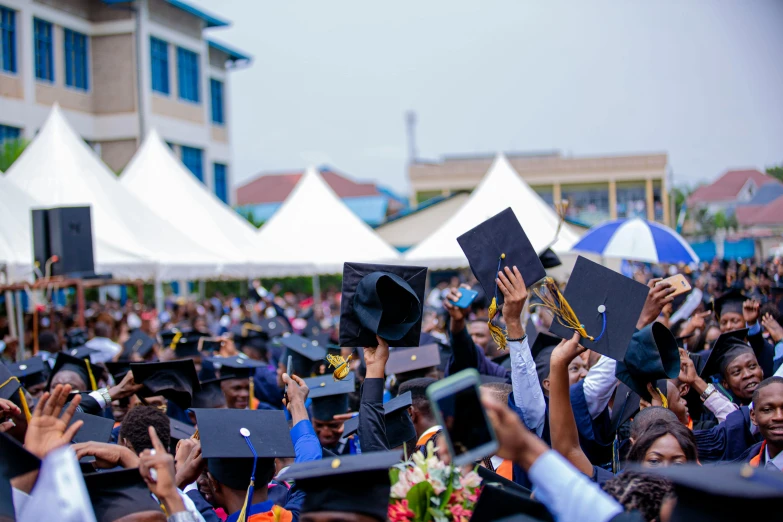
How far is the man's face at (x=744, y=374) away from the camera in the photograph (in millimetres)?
5074

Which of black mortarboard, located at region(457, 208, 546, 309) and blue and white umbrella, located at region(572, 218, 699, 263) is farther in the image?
blue and white umbrella, located at region(572, 218, 699, 263)

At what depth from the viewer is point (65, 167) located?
43.2 ft

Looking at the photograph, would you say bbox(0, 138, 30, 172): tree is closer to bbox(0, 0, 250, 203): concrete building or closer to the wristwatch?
bbox(0, 0, 250, 203): concrete building

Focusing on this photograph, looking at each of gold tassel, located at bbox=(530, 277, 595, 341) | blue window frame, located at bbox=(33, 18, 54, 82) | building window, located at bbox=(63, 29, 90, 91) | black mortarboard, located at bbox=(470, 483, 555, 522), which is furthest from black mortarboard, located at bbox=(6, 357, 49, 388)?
building window, located at bbox=(63, 29, 90, 91)

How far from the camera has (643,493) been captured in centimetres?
262

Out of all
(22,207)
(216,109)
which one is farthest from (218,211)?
(216,109)

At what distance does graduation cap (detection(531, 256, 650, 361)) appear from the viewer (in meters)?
3.42

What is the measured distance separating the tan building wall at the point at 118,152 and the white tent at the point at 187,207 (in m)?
14.2

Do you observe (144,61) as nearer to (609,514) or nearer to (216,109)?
(216,109)

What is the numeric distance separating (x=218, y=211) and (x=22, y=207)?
20.6 ft

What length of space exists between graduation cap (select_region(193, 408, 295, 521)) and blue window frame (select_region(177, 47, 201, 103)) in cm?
3163

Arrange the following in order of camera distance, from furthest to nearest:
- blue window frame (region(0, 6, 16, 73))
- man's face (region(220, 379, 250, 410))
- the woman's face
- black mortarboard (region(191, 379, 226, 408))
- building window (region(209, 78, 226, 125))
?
1. building window (region(209, 78, 226, 125))
2. blue window frame (region(0, 6, 16, 73))
3. man's face (region(220, 379, 250, 410))
4. black mortarboard (region(191, 379, 226, 408))
5. the woman's face

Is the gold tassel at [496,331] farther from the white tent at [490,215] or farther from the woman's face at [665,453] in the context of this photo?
the white tent at [490,215]

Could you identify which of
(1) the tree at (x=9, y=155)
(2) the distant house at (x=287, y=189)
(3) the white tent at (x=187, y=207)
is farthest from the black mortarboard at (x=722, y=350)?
(2) the distant house at (x=287, y=189)
